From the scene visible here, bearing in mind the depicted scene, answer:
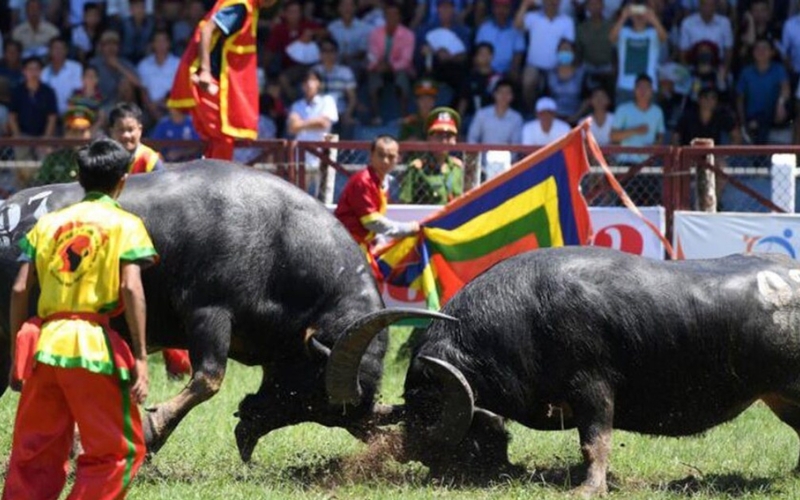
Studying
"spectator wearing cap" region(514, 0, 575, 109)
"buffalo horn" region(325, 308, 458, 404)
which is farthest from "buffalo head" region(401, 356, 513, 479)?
"spectator wearing cap" region(514, 0, 575, 109)

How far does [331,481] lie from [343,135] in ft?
31.2

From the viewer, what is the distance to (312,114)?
53.3ft

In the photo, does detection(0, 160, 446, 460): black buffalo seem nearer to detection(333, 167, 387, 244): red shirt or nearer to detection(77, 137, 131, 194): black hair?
detection(77, 137, 131, 194): black hair

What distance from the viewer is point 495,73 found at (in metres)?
17.7

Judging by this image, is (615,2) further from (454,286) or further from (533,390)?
(533,390)

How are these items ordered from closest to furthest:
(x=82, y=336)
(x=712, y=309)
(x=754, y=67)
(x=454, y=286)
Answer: (x=82, y=336), (x=712, y=309), (x=454, y=286), (x=754, y=67)

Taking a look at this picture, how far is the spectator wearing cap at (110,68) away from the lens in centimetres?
1803

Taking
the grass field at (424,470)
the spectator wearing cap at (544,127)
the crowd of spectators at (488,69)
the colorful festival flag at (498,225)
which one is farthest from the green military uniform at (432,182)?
the grass field at (424,470)

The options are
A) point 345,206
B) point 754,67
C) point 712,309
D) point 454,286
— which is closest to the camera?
point 712,309

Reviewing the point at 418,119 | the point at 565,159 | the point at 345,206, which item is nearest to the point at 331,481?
the point at 345,206

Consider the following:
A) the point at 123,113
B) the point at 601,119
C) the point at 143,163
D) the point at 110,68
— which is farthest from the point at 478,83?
the point at 143,163

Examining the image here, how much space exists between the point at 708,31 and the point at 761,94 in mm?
1014

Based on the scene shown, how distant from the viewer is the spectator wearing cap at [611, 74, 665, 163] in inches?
640

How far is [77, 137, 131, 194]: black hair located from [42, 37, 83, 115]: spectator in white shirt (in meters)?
11.5
